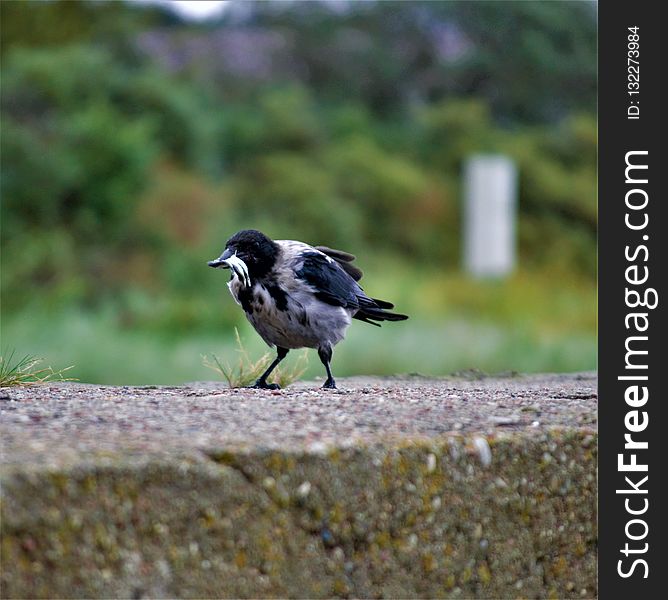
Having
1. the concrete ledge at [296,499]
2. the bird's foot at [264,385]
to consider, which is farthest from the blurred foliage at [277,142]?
the concrete ledge at [296,499]

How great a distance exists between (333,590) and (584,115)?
19.6 meters

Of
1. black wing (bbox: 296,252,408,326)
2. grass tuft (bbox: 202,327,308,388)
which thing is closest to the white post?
grass tuft (bbox: 202,327,308,388)

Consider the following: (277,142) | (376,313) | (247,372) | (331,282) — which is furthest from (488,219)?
(331,282)

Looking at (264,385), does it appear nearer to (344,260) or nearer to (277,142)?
(344,260)

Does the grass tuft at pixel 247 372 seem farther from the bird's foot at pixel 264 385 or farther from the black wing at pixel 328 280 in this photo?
the black wing at pixel 328 280

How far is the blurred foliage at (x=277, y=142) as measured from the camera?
534 inches

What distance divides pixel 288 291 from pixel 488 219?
13129 millimetres

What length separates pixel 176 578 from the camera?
2738 millimetres

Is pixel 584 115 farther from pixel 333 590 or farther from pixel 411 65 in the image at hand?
pixel 333 590

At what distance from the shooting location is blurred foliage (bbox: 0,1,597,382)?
44.5 ft

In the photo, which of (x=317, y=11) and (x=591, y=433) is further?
(x=317, y=11)

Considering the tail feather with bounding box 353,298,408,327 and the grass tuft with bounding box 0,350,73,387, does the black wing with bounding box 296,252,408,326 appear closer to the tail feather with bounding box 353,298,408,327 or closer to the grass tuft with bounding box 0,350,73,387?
the tail feather with bounding box 353,298,408,327

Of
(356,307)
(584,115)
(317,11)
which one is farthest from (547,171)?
(356,307)

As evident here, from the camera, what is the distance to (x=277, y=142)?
59.0 feet
